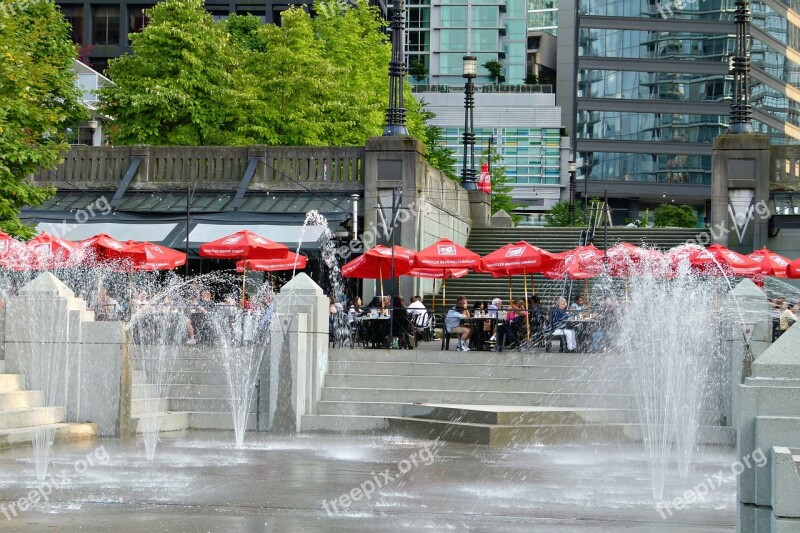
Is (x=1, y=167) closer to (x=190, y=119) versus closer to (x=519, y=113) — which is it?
(x=190, y=119)

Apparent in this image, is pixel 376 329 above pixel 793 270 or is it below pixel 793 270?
below

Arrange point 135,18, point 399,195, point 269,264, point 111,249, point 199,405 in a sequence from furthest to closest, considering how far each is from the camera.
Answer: point 135,18 < point 399,195 < point 269,264 < point 111,249 < point 199,405

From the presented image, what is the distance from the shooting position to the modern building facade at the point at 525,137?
4213 inches

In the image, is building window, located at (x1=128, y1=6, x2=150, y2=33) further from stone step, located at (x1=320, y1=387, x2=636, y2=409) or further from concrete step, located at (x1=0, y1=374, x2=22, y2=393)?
concrete step, located at (x1=0, y1=374, x2=22, y2=393)

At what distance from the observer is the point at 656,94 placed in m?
101

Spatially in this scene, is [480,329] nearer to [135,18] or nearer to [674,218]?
[674,218]

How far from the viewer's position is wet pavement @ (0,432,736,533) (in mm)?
10836

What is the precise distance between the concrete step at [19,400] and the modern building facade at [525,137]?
90.0 metres

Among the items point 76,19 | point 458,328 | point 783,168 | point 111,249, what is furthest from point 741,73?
point 76,19

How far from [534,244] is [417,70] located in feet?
263

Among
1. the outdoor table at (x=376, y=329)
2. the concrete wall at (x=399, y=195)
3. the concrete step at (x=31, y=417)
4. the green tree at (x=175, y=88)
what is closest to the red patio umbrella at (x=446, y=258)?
the outdoor table at (x=376, y=329)

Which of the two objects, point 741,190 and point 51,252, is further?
point 741,190

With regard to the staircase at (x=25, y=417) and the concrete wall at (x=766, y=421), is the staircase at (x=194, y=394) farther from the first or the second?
the concrete wall at (x=766, y=421)

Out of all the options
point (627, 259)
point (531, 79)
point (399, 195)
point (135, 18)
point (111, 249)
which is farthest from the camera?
point (531, 79)
